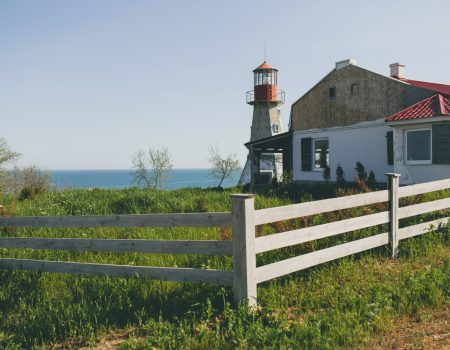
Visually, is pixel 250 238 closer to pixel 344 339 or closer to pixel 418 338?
pixel 344 339

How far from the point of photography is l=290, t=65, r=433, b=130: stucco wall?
1902 centimetres

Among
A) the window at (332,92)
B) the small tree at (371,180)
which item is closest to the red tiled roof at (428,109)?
the small tree at (371,180)

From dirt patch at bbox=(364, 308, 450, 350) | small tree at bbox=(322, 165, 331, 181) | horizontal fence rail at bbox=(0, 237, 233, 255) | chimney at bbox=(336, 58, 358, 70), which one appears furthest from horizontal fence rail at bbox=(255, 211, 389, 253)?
chimney at bbox=(336, 58, 358, 70)

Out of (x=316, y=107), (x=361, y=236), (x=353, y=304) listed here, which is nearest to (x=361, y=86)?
(x=316, y=107)

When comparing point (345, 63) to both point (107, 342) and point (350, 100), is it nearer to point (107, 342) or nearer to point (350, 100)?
point (350, 100)

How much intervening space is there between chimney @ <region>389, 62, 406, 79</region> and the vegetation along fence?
58.3 ft

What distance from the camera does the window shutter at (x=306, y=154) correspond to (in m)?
23.3

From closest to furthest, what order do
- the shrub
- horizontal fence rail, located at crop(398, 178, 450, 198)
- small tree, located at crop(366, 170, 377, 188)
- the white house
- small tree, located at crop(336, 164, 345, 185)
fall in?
horizontal fence rail, located at crop(398, 178, 450, 198)
the white house
small tree, located at crop(366, 170, 377, 188)
small tree, located at crop(336, 164, 345, 185)
the shrub

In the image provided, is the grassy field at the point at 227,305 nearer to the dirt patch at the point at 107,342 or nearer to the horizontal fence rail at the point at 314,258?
the dirt patch at the point at 107,342

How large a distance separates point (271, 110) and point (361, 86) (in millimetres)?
18307

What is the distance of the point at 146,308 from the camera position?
5.16 m

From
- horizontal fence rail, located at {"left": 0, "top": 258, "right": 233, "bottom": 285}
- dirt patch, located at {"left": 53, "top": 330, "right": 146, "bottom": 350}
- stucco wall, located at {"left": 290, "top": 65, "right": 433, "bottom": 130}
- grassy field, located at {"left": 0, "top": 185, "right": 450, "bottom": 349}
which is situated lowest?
dirt patch, located at {"left": 53, "top": 330, "right": 146, "bottom": 350}

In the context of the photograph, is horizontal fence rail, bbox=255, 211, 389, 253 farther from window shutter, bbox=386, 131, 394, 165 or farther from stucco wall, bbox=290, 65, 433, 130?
stucco wall, bbox=290, 65, 433, 130

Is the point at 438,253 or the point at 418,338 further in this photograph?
the point at 438,253
